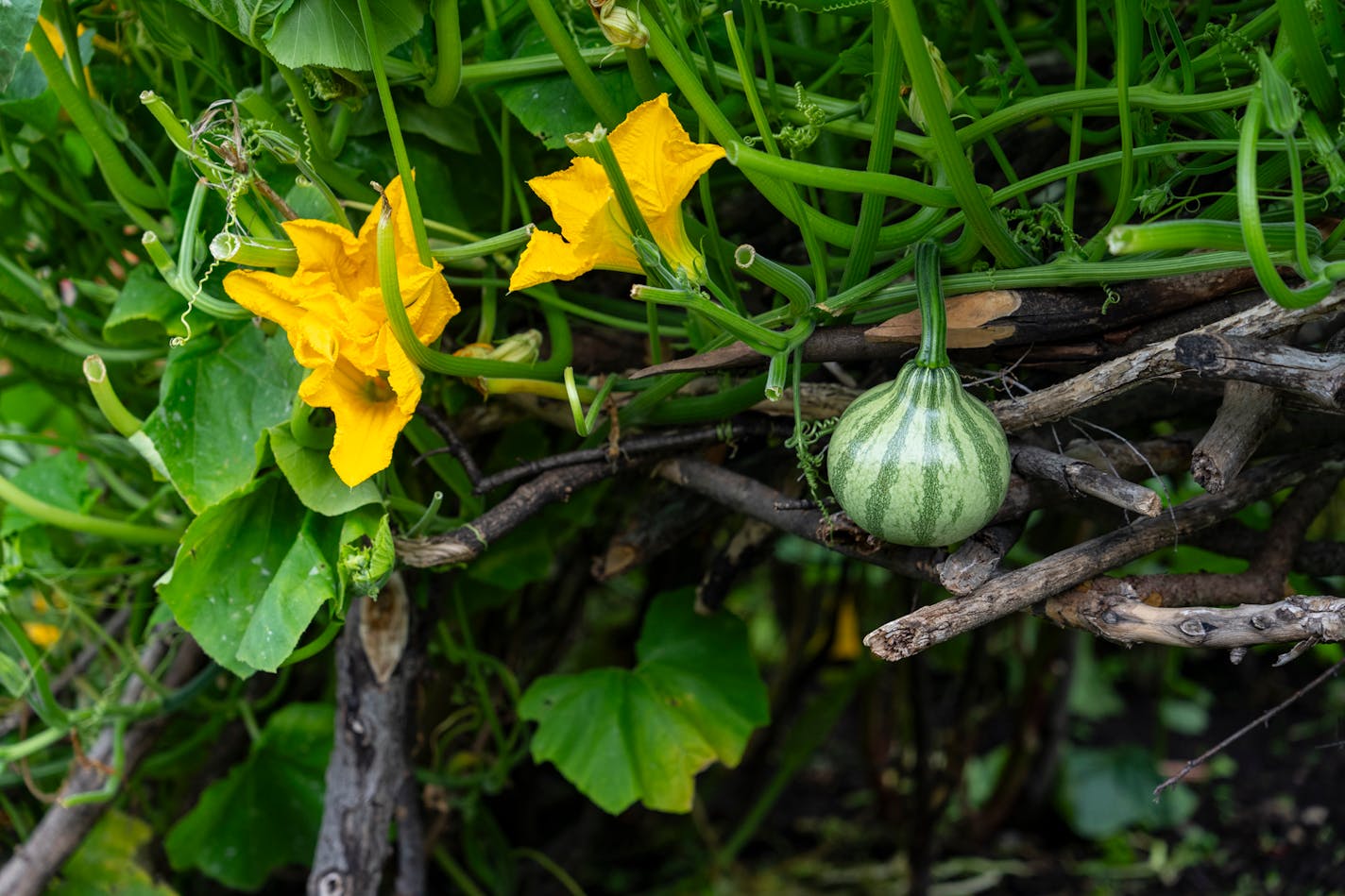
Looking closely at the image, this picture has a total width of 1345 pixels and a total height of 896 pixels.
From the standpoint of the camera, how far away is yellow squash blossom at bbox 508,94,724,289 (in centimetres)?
75

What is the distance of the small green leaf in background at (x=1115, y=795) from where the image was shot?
2.25 metres

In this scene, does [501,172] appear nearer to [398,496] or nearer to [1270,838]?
[398,496]

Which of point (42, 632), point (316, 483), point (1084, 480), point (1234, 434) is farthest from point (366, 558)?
point (42, 632)

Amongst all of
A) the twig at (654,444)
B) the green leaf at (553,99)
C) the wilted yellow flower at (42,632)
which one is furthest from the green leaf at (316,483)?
the wilted yellow flower at (42,632)

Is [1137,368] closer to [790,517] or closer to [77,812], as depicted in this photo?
[790,517]

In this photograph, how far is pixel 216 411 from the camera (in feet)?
3.38

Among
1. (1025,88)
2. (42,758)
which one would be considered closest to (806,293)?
(1025,88)

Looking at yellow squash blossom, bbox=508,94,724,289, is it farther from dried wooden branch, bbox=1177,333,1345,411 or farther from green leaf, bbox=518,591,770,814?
green leaf, bbox=518,591,770,814

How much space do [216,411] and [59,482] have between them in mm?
421

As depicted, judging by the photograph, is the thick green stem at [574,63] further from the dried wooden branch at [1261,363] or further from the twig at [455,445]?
the dried wooden branch at [1261,363]

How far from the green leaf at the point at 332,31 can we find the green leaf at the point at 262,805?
98 centimetres

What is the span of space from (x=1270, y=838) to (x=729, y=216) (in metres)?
1.76

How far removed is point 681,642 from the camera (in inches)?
55.7

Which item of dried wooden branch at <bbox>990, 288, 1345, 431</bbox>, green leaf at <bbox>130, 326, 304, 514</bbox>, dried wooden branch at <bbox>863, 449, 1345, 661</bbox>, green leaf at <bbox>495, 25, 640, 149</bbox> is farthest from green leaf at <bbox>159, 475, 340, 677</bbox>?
dried wooden branch at <bbox>990, 288, 1345, 431</bbox>
